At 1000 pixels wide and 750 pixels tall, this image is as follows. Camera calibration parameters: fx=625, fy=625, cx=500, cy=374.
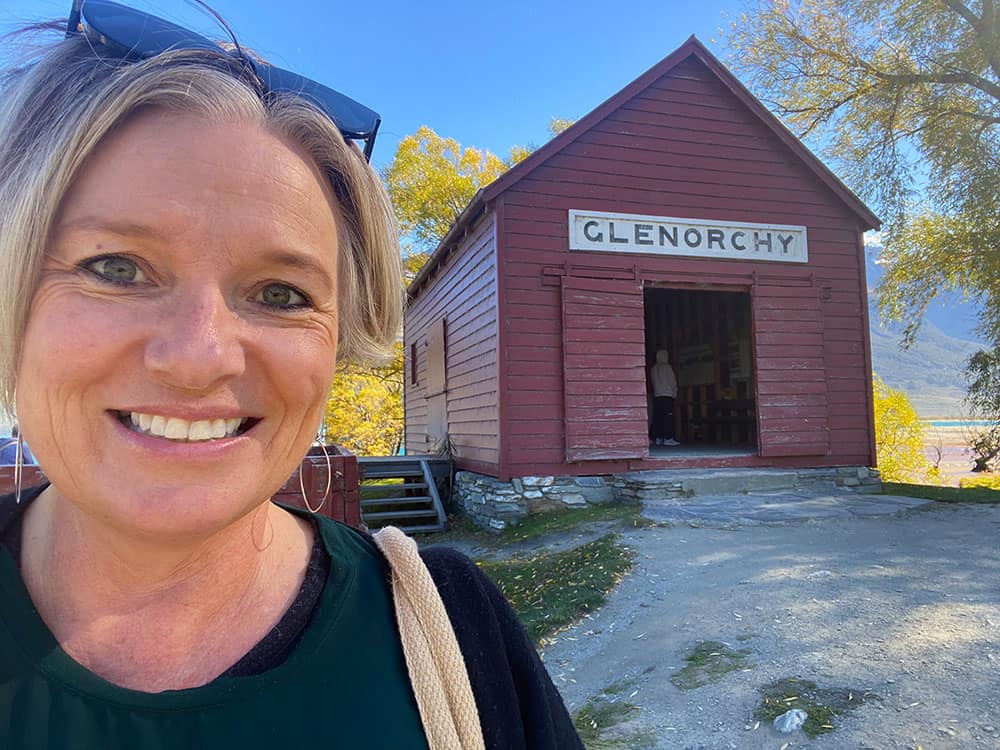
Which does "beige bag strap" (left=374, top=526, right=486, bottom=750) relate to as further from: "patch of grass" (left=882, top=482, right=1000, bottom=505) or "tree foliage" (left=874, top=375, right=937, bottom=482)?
"tree foliage" (left=874, top=375, right=937, bottom=482)

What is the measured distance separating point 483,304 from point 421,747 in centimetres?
865

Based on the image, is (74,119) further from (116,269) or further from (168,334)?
(168,334)

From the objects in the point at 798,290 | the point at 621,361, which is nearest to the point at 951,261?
the point at 798,290

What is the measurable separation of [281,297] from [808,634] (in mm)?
4126

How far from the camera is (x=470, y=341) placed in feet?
33.4

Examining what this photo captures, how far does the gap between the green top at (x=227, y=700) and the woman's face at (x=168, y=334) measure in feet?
0.66

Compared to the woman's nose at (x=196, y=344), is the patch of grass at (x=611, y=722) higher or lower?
lower

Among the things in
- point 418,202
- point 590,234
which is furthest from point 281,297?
point 418,202

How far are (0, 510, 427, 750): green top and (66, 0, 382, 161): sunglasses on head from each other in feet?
2.50

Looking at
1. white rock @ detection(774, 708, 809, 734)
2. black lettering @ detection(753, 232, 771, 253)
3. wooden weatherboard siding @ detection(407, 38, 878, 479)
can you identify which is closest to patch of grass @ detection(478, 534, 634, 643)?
white rock @ detection(774, 708, 809, 734)

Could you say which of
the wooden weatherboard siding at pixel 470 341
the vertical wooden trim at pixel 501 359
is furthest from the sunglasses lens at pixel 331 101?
the wooden weatherboard siding at pixel 470 341

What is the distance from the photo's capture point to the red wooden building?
28.4 ft

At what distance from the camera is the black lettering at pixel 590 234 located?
884 centimetres

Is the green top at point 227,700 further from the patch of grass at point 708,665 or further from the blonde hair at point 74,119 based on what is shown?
the patch of grass at point 708,665
